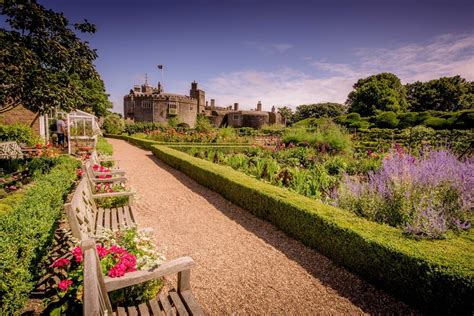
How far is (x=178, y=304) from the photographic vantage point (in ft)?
7.60

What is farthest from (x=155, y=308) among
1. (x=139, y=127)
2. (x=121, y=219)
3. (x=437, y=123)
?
(x=139, y=127)

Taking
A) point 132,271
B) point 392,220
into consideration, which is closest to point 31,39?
point 132,271

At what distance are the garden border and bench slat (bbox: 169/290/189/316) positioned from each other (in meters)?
2.11

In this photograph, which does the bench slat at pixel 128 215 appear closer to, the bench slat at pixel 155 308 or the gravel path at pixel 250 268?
the gravel path at pixel 250 268

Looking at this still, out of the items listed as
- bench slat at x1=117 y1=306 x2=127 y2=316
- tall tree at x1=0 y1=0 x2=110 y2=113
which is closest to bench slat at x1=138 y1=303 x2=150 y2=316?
bench slat at x1=117 y1=306 x2=127 y2=316

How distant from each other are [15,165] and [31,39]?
14.4ft

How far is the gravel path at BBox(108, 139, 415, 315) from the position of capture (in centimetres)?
260

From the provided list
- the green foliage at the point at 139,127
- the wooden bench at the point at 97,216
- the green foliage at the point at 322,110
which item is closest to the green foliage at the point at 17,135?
the wooden bench at the point at 97,216

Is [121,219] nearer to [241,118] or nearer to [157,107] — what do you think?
[157,107]

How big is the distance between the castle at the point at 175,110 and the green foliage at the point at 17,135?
85.3 ft

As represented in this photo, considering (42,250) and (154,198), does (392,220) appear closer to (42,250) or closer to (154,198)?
(42,250)

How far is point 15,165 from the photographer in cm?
802

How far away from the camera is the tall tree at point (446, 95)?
38344 mm

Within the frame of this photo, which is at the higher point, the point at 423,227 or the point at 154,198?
the point at 423,227
